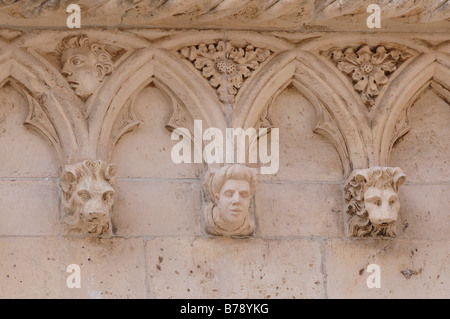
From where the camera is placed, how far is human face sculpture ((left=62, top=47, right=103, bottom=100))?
6145mm

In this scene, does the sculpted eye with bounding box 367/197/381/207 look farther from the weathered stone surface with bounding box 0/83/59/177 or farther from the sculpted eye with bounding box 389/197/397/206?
the weathered stone surface with bounding box 0/83/59/177

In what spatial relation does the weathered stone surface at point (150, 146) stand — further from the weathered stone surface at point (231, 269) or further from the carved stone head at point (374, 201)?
the carved stone head at point (374, 201)

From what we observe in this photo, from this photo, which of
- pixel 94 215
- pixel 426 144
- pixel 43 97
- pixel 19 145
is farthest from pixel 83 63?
pixel 426 144

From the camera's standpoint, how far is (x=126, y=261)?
235 inches

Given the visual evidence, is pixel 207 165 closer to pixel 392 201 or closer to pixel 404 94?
pixel 392 201

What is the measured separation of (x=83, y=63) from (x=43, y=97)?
239 mm

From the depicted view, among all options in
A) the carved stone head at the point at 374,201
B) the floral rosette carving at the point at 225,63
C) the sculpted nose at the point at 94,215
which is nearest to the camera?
the sculpted nose at the point at 94,215

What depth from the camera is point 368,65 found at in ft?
21.0

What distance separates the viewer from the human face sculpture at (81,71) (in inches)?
242

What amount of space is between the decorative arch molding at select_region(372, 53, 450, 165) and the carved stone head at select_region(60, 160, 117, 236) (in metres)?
1.22

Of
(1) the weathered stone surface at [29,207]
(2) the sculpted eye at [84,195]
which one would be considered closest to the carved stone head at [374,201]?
(2) the sculpted eye at [84,195]

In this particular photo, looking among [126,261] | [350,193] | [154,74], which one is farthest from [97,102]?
[350,193]

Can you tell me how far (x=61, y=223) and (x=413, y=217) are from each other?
1574mm

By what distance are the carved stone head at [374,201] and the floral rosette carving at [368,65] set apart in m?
0.38
